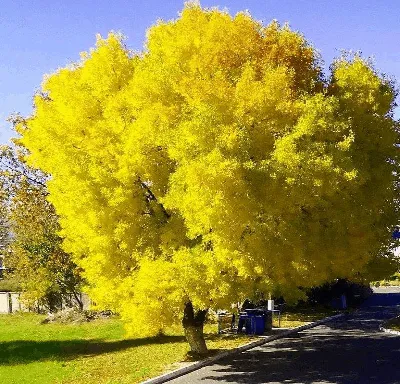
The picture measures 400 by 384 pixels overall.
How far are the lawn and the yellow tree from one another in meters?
1.74

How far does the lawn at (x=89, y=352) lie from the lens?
15375 millimetres

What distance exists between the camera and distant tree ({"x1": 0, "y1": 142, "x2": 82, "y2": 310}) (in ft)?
89.8

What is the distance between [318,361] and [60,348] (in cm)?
1026

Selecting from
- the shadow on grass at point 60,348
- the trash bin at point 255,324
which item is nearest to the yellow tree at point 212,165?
the shadow on grass at point 60,348

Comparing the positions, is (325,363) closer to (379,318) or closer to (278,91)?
(278,91)

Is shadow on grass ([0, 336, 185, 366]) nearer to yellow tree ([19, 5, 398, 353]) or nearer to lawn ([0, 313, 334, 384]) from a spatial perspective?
lawn ([0, 313, 334, 384])

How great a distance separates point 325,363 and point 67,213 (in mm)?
9090

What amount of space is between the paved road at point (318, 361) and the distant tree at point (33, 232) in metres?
12.1

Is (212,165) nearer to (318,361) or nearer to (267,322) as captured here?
(318,361)

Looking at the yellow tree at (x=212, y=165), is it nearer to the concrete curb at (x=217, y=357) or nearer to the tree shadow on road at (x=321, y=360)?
the concrete curb at (x=217, y=357)

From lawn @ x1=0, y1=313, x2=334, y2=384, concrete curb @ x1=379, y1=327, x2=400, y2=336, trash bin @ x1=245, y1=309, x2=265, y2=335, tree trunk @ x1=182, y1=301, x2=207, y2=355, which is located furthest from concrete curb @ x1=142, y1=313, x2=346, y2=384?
concrete curb @ x1=379, y1=327, x2=400, y2=336

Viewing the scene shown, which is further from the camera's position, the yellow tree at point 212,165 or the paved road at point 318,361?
the paved road at point 318,361

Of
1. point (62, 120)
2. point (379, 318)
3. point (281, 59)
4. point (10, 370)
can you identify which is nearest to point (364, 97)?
point (281, 59)

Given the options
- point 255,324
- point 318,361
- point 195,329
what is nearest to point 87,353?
point 195,329
